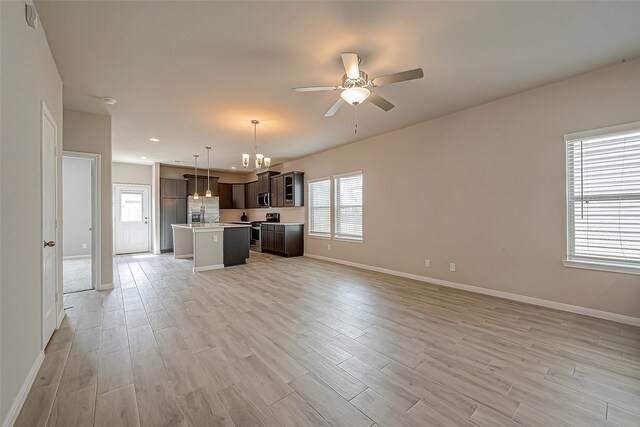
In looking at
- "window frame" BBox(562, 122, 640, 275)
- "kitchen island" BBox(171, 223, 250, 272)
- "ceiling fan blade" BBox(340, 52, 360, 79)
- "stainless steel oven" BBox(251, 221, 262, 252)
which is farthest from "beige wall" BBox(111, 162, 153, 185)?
"window frame" BBox(562, 122, 640, 275)

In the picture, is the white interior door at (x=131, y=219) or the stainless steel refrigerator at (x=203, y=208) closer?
the white interior door at (x=131, y=219)

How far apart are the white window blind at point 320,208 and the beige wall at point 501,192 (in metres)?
1.65

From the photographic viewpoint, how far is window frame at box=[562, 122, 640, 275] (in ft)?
9.32

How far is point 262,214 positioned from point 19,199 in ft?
26.0

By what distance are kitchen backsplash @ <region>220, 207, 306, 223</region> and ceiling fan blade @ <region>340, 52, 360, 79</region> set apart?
5.46m

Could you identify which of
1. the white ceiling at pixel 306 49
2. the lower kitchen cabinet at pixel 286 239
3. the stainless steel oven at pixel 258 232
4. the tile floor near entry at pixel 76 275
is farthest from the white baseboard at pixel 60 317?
the stainless steel oven at pixel 258 232

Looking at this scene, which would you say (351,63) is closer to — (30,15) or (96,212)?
(30,15)

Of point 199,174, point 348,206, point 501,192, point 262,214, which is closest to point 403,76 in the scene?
point 501,192

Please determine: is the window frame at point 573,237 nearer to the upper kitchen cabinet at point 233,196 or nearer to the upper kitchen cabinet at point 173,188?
the upper kitchen cabinet at point 233,196

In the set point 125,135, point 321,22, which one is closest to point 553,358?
point 321,22

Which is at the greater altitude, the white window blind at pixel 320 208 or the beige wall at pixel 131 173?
the beige wall at pixel 131 173

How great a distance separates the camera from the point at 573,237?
3.21 meters

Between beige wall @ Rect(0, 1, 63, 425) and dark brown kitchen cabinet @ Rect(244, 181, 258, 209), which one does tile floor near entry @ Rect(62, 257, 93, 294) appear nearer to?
beige wall @ Rect(0, 1, 63, 425)

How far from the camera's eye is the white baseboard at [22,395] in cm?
151
